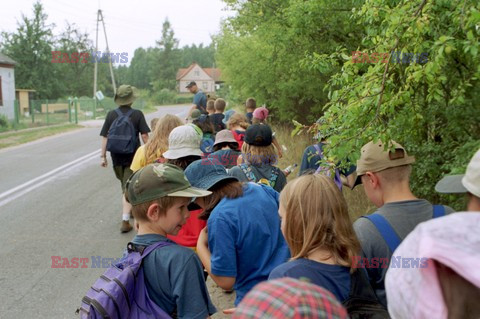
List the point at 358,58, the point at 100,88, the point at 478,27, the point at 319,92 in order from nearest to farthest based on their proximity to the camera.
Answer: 1. the point at 478,27
2. the point at 358,58
3. the point at 319,92
4. the point at 100,88

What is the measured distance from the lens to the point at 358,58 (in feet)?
11.2

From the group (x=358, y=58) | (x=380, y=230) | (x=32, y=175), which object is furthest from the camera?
(x=32, y=175)

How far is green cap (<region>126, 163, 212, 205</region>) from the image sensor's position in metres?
2.33

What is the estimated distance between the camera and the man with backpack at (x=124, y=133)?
6500 mm

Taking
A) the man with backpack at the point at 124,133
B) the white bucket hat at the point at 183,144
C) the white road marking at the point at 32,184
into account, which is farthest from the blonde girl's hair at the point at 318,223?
the white road marking at the point at 32,184

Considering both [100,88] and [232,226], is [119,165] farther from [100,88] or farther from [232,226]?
[100,88]

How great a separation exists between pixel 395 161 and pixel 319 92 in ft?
25.7

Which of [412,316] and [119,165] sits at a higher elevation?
[412,316]

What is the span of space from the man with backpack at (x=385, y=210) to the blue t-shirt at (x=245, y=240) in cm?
56

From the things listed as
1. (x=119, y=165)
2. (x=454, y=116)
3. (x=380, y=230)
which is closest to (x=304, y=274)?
(x=380, y=230)

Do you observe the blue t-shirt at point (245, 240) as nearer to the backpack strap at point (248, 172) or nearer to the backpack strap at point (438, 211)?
the backpack strap at point (438, 211)

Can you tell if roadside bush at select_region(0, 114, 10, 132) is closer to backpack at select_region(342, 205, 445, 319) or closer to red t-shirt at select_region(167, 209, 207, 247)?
red t-shirt at select_region(167, 209, 207, 247)

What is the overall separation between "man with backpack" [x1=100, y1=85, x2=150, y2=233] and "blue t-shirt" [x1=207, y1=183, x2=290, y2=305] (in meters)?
3.93

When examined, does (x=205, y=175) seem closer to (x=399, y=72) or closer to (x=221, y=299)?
(x=399, y=72)
